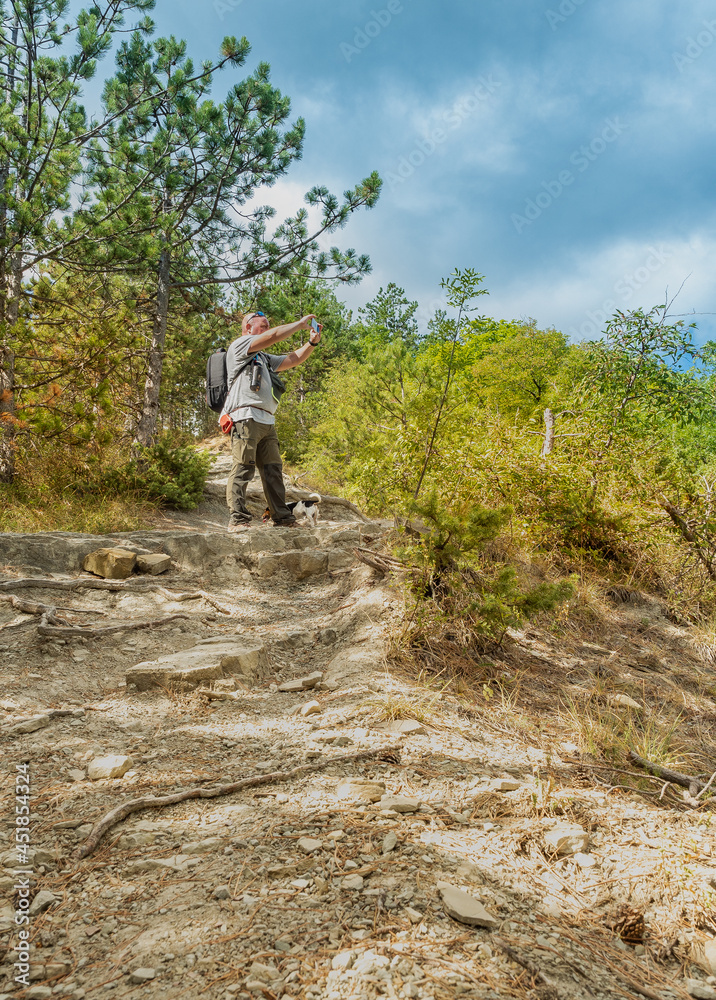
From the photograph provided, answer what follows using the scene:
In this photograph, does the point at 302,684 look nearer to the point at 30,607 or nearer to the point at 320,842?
the point at 320,842

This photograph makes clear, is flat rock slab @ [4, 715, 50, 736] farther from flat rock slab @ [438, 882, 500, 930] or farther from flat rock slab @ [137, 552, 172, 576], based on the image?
flat rock slab @ [137, 552, 172, 576]

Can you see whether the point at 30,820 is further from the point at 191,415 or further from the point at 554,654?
the point at 191,415

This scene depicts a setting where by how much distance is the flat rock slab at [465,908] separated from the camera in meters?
1.61

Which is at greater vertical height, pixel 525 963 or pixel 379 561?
pixel 379 561

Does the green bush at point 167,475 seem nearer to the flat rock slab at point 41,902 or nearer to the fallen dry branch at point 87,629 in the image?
the fallen dry branch at point 87,629

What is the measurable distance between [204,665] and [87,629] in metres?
1.05

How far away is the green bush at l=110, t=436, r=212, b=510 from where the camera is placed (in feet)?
27.9

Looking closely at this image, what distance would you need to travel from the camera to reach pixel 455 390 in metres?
5.07

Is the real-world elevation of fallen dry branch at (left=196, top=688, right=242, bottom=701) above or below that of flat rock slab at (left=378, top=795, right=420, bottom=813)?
below

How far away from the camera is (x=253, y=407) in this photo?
19.2 feet

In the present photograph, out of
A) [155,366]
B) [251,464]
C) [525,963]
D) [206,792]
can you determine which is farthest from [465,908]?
[155,366]

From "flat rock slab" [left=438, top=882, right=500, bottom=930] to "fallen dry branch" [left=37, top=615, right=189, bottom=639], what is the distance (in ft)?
9.95

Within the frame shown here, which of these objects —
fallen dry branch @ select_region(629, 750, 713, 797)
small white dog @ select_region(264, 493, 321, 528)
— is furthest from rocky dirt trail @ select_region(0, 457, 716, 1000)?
small white dog @ select_region(264, 493, 321, 528)

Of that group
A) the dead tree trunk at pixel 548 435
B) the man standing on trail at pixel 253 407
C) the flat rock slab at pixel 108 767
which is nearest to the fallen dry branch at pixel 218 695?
the flat rock slab at pixel 108 767
